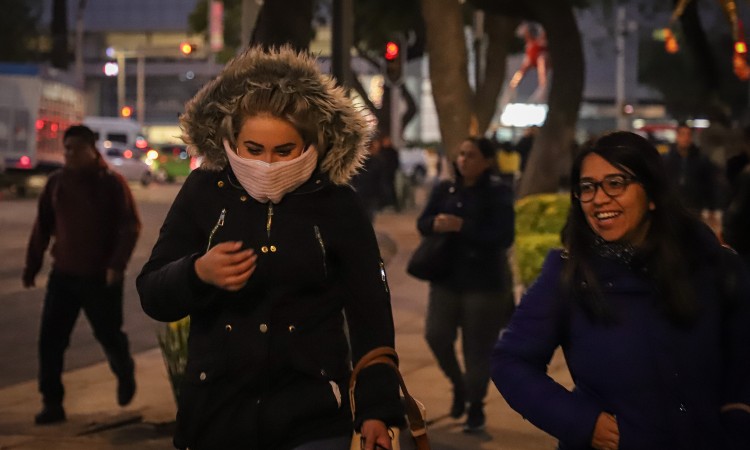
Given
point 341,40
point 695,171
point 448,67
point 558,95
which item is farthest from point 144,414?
point 558,95

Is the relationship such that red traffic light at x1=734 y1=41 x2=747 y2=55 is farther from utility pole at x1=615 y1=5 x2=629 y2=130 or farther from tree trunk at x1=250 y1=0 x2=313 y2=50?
utility pole at x1=615 y1=5 x2=629 y2=130

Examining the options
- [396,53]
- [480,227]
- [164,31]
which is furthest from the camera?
[164,31]

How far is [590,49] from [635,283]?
3137 inches

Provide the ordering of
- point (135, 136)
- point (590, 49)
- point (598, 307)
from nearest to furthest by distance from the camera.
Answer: point (598, 307)
point (135, 136)
point (590, 49)

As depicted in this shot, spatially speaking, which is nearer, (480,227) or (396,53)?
(480,227)

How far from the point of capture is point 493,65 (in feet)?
91.0

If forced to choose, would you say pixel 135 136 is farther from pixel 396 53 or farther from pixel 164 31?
pixel 164 31

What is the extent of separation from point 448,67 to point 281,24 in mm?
8518

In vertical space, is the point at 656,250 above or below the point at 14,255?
above

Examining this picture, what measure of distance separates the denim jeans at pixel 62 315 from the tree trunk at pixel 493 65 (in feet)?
58.7

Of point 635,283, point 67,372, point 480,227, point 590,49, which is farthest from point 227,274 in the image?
point 590,49

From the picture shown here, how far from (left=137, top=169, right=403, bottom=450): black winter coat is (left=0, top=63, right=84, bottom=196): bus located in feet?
117

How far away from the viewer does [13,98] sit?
38.9 m

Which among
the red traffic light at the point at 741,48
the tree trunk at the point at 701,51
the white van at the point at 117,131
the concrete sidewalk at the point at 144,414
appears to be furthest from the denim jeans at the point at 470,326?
the white van at the point at 117,131
